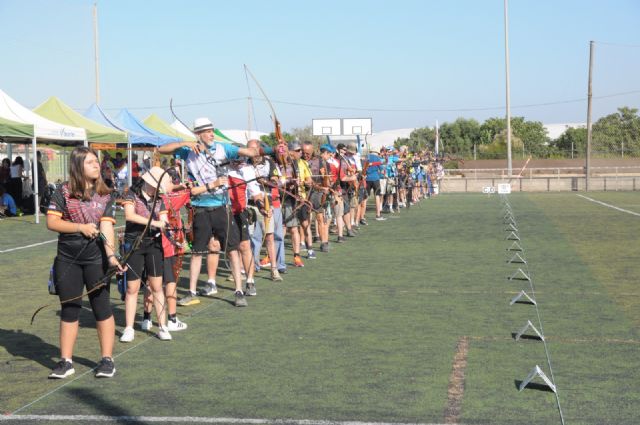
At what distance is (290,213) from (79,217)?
706 centimetres

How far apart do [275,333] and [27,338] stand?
2.35 m

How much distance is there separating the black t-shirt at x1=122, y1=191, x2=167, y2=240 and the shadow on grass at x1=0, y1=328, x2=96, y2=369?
1.23 meters

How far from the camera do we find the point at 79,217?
6.40 m

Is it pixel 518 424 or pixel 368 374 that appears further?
pixel 368 374

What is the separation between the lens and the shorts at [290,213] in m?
13.3

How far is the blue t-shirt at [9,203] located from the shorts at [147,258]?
60.4 ft

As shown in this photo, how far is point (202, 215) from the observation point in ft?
31.9

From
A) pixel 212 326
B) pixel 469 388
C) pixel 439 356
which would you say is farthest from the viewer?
pixel 212 326

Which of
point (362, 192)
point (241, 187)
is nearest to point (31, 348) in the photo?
point (241, 187)

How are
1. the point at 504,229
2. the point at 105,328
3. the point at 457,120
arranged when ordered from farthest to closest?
the point at 457,120 < the point at 504,229 < the point at 105,328

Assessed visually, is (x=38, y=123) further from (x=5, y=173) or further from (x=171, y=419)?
(x=171, y=419)

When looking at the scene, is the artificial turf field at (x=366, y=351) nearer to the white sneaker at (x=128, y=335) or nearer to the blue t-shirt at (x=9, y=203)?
the white sneaker at (x=128, y=335)

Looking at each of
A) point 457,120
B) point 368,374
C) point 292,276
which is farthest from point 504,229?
point 457,120

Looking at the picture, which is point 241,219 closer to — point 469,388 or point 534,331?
point 534,331
